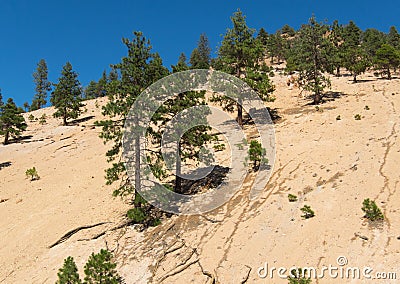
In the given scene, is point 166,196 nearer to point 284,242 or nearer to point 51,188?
point 284,242

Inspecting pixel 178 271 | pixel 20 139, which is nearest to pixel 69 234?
pixel 178 271

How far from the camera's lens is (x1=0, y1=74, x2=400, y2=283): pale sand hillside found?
30.9 ft

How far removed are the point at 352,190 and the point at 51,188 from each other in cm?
2154

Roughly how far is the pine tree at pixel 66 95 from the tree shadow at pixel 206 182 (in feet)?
117

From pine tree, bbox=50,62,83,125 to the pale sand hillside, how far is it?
979 inches

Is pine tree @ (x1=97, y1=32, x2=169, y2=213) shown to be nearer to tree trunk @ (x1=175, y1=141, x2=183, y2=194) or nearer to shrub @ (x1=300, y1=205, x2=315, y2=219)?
tree trunk @ (x1=175, y1=141, x2=183, y2=194)

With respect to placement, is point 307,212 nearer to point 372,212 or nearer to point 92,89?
point 372,212

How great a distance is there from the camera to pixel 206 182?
55.5 feet

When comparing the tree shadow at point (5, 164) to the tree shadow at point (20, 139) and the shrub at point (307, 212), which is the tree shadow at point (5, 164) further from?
the shrub at point (307, 212)

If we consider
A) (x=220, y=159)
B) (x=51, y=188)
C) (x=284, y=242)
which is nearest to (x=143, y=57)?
(x=220, y=159)

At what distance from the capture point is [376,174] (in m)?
12.5

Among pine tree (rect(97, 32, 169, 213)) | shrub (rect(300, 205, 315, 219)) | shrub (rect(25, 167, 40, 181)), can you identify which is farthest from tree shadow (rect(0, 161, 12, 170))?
shrub (rect(300, 205, 315, 219))

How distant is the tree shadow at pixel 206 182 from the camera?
16.4m

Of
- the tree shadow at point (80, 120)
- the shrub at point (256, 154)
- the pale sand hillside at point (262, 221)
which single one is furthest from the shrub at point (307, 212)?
the tree shadow at point (80, 120)
